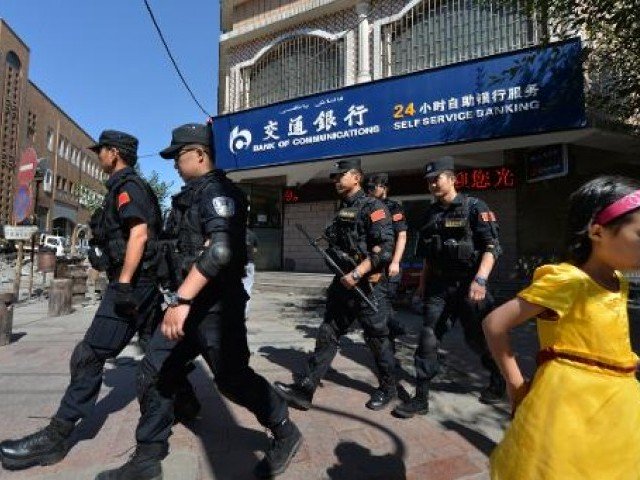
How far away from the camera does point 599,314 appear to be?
1457 millimetres

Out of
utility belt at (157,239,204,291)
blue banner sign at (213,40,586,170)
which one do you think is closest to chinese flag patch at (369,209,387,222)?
utility belt at (157,239,204,291)

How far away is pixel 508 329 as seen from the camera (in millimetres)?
1478

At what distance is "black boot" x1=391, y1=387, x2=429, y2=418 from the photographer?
11.1 ft

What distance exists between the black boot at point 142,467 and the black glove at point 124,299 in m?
0.76

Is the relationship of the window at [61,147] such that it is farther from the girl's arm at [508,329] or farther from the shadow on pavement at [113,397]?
the girl's arm at [508,329]

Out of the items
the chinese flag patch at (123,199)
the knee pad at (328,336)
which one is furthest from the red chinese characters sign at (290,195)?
the chinese flag patch at (123,199)

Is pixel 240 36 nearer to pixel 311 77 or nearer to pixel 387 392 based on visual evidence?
pixel 311 77

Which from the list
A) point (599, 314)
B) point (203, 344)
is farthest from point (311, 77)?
point (599, 314)

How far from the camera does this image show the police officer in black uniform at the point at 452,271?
3.44 m

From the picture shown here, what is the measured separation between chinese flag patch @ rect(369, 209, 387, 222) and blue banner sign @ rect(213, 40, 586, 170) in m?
4.42

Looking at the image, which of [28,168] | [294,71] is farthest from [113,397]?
[294,71]

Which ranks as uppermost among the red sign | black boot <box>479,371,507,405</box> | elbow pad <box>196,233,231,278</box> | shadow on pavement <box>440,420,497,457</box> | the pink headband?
the red sign

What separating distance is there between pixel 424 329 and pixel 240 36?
42.4 feet

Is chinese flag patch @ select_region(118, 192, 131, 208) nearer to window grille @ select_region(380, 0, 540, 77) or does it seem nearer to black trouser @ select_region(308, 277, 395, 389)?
black trouser @ select_region(308, 277, 395, 389)
